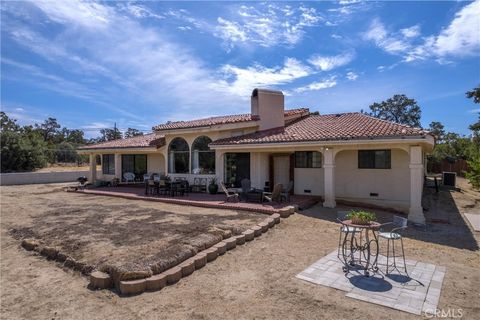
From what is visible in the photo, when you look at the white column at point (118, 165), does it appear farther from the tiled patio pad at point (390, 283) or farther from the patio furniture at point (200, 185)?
the tiled patio pad at point (390, 283)

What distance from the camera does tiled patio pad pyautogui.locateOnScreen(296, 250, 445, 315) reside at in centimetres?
498

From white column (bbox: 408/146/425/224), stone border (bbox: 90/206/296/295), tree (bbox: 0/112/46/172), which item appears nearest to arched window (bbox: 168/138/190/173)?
stone border (bbox: 90/206/296/295)

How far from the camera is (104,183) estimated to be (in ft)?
75.8

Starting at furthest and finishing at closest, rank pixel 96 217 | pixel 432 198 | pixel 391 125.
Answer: pixel 432 198
pixel 391 125
pixel 96 217

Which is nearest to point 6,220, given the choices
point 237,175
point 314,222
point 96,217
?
point 96,217

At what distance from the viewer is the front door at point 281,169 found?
16.5 meters

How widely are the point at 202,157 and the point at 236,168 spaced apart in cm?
222

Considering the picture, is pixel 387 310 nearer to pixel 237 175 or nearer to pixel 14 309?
pixel 14 309

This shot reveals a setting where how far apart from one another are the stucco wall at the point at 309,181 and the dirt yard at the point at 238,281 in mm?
4491

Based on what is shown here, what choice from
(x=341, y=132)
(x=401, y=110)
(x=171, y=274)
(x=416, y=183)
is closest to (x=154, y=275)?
(x=171, y=274)

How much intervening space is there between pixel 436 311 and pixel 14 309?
6.99 metres

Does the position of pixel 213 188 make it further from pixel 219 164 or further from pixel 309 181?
pixel 309 181

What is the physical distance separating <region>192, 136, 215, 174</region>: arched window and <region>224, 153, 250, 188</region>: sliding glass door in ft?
2.95

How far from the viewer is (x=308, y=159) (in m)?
15.8
